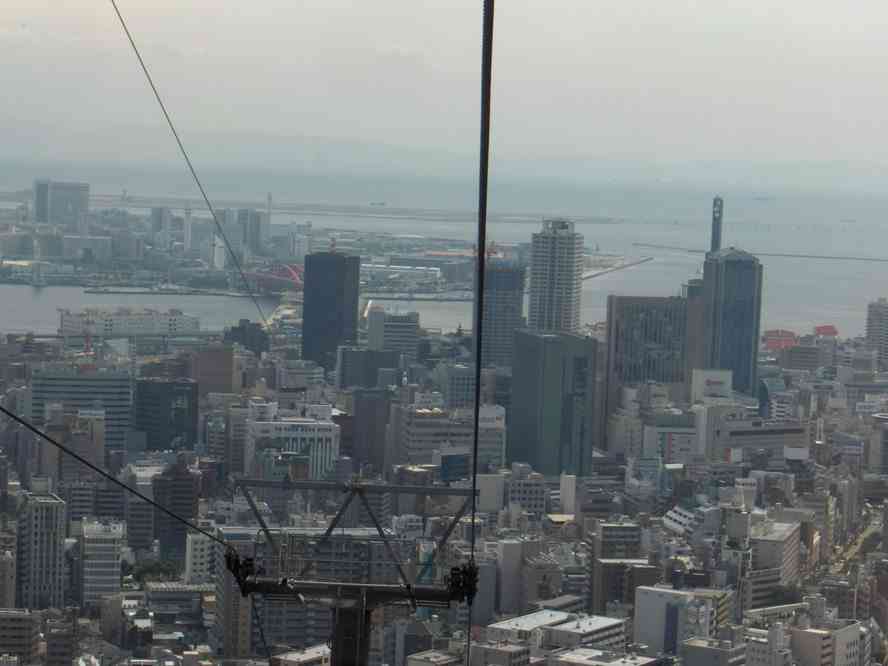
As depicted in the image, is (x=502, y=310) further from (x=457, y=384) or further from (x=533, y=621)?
(x=533, y=621)

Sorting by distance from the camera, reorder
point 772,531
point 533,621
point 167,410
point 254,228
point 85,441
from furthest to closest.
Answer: point 254,228
point 167,410
point 85,441
point 772,531
point 533,621

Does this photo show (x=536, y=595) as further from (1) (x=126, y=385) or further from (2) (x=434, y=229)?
(2) (x=434, y=229)

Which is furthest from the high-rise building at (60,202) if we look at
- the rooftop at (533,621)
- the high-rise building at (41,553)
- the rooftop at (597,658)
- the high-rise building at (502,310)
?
the rooftop at (597,658)

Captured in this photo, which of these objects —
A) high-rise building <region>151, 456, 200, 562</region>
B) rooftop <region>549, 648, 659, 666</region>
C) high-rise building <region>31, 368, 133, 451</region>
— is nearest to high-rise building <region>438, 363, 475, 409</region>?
high-rise building <region>31, 368, 133, 451</region>

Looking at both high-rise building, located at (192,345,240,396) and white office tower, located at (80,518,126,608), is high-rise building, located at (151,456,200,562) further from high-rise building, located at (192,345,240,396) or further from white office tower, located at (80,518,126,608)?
high-rise building, located at (192,345,240,396)

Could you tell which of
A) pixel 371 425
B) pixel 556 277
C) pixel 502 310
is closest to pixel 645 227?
pixel 556 277

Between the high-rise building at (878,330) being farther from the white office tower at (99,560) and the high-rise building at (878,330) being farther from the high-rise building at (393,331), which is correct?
the white office tower at (99,560)
